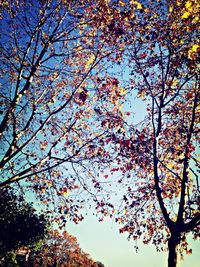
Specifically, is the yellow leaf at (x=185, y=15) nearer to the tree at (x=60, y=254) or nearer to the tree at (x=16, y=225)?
the tree at (x=16, y=225)

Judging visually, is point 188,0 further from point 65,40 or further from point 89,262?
point 89,262

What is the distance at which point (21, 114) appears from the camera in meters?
9.86

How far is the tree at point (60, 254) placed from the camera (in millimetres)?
46328

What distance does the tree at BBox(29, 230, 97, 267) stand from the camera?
46328 millimetres

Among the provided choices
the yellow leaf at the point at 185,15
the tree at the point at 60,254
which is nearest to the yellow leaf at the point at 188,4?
the yellow leaf at the point at 185,15

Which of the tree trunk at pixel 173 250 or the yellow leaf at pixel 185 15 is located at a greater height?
the yellow leaf at pixel 185 15

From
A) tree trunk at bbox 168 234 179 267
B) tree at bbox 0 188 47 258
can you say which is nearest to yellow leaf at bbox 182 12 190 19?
tree trunk at bbox 168 234 179 267

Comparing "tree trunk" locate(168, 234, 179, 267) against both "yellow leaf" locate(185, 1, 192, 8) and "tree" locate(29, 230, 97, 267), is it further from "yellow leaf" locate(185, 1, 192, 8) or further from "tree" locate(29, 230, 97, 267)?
"tree" locate(29, 230, 97, 267)

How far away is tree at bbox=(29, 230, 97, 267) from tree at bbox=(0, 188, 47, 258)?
2162 cm

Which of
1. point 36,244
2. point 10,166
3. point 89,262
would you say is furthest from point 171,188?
point 89,262

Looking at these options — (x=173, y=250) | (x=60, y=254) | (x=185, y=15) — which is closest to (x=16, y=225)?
(x=173, y=250)

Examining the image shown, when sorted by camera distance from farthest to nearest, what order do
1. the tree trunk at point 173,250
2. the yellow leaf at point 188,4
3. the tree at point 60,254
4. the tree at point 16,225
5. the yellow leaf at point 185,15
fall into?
1. the tree at point 60,254
2. the tree at point 16,225
3. the yellow leaf at point 185,15
4. the yellow leaf at point 188,4
5. the tree trunk at point 173,250

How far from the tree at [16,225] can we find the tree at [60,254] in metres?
21.6

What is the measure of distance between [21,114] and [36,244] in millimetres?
23019
